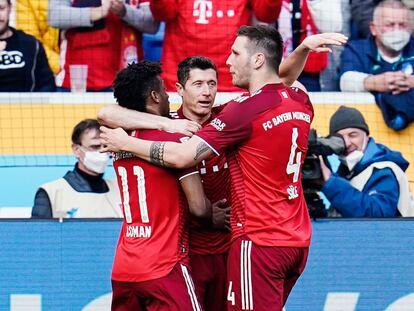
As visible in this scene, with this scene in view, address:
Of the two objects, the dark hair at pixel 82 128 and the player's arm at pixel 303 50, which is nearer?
the player's arm at pixel 303 50

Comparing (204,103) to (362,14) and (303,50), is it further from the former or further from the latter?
(362,14)

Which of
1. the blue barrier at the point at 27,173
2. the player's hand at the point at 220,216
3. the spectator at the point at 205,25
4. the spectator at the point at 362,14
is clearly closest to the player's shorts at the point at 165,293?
A: the player's hand at the point at 220,216

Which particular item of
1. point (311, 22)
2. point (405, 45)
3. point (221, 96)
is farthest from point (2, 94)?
point (405, 45)

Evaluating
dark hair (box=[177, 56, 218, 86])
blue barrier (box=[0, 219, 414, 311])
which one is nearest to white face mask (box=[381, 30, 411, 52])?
blue barrier (box=[0, 219, 414, 311])

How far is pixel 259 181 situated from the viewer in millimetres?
6383

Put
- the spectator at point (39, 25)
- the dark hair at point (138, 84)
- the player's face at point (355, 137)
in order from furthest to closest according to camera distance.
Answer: the spectator at point (39, 25)
the player's face at point (355, 137)
the dark hair at point (138, 84)

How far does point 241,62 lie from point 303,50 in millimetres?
424

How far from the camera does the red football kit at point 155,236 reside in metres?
6.40

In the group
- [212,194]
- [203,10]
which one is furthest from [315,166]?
[203,10]

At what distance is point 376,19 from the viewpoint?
32.8 ft

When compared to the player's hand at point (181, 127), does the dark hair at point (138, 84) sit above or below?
above

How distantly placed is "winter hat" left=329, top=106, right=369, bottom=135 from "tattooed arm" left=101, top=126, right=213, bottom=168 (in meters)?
2.62

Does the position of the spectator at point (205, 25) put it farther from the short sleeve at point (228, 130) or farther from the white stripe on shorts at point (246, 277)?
the white stripe on shorts at point (246, 277)

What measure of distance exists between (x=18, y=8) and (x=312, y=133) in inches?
132
